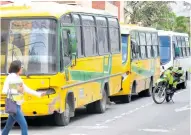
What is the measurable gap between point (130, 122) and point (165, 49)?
50.1ft

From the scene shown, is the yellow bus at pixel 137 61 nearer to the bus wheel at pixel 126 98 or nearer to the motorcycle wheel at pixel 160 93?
the bus wheel at pixel 126 98

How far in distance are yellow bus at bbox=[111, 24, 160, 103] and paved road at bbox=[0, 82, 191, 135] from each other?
1.55m

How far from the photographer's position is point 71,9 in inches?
595

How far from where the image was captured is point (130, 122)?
15.1m

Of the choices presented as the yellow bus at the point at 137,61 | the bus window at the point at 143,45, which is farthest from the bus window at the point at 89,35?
the bus window at the point at 143,45

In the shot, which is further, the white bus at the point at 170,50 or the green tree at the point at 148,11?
the green tree at the point at 148,11

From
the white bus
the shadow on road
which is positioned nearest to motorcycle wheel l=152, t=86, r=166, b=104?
the shadow on road

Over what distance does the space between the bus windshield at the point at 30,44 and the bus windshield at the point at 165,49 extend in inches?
649

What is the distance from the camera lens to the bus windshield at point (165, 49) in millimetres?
29547

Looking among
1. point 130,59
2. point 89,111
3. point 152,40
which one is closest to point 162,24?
Result: point 152,40

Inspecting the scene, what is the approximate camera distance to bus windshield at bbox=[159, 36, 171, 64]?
2955 centimetres

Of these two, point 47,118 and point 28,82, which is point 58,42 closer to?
point 28,82

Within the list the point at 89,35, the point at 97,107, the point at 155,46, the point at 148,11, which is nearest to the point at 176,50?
the point at 155,46

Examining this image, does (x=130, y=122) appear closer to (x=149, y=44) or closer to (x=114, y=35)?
(x=114, y=35)
